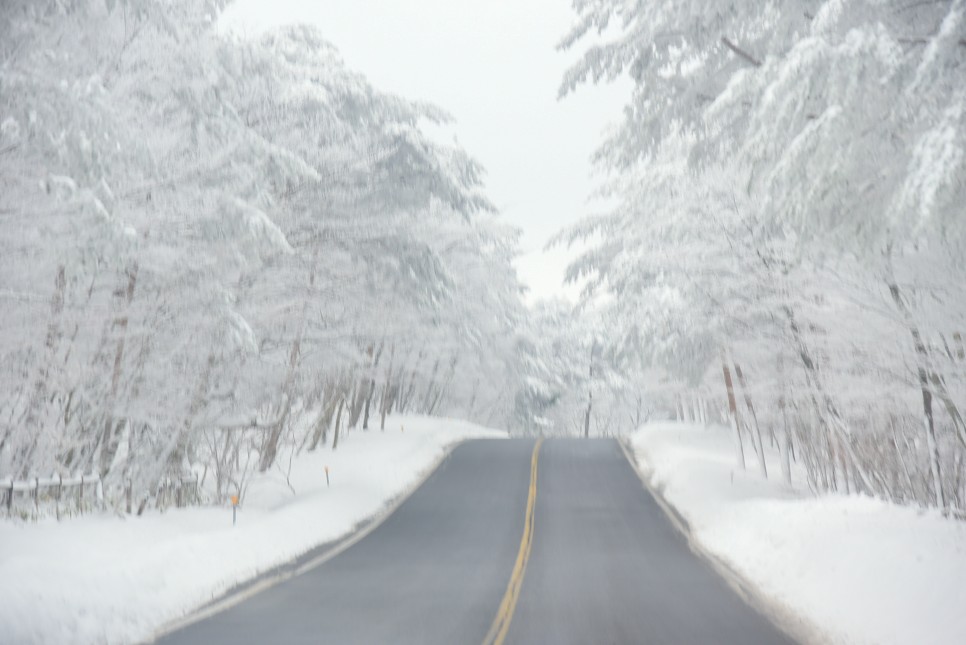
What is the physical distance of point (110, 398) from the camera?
14742mm

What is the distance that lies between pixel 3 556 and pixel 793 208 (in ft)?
31.8

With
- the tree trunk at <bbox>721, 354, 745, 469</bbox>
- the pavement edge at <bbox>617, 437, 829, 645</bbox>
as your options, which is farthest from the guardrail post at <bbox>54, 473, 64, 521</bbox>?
the tree trunk at <bbox>721, 354, 745, 469</bbox>

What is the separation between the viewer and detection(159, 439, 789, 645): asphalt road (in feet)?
31.8

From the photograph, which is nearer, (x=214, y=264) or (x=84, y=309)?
(x=84, y=309)

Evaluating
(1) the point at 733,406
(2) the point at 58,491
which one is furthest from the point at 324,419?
(2) the point at 58,491

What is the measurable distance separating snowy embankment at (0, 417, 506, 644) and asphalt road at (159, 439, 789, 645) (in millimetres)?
692

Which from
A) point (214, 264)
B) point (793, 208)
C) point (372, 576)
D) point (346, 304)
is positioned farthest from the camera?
point (346, 304)

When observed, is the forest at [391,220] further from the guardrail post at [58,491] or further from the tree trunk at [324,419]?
the tree trunk at [324,419]

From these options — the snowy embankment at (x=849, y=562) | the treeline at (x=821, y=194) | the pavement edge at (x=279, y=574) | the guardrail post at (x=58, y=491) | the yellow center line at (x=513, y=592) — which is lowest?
the yellow center line at (x=513, y=592)

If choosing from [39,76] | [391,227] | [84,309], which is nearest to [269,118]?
[391,227]

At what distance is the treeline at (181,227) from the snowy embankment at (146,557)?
1.45 m

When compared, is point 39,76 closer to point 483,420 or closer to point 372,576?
point 372,576

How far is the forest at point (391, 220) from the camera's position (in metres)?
7.70

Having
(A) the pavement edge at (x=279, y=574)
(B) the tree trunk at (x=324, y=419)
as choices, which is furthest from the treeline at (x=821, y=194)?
(B) the tree trunk at (x=324, y=419)
